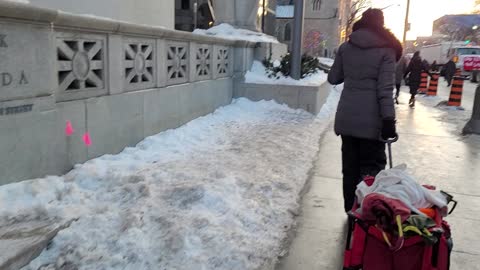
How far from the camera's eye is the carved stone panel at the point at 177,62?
683 centimetres

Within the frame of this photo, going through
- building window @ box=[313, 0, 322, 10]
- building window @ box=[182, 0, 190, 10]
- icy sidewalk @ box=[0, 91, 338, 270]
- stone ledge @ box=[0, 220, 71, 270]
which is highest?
building window @ box=[313, 0, 322, 10]

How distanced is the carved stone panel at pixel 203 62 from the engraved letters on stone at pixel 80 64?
10.1 ft

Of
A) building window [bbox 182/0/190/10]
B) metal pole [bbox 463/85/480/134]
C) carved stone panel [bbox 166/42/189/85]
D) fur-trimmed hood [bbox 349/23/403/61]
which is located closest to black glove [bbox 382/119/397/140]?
fur-trimmed hood [bbox 349/23/403/61]

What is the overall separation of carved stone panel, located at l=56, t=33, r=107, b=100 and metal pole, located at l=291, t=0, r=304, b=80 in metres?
6.50

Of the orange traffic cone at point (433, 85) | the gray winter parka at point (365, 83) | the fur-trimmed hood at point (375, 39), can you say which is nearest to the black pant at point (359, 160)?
the gray winter parka at point (365, 83)

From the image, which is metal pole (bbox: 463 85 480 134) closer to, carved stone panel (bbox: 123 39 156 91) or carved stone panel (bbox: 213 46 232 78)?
carved stone panel (bbox: 213 46 232 78)

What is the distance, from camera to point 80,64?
182 inches

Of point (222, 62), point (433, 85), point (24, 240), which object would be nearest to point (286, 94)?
point (222, 62)

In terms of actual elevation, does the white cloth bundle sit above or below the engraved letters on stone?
below

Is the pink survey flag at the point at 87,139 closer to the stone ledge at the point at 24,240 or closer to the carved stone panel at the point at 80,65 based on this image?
the carved stone panel at the point at 80,65

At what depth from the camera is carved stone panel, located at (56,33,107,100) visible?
437 centimetres

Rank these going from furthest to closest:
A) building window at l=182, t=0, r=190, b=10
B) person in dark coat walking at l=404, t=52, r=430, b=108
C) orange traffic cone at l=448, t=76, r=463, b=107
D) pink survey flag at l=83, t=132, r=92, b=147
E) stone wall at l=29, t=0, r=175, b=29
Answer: building window at l=182, t=0, r=190, b=10 → person in dark coat walking at l=404, t=52, r=430, b=108 → orange traffic cone at l=448, t=76, r=463, b=107 → stone wall at l=29, t=0, r=175, b=29 → pink survey flag at l=83, t=132, r=92, b=147

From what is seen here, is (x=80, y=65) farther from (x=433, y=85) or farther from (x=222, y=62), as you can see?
(x=433, y=85)

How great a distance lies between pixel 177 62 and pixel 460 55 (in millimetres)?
35293
